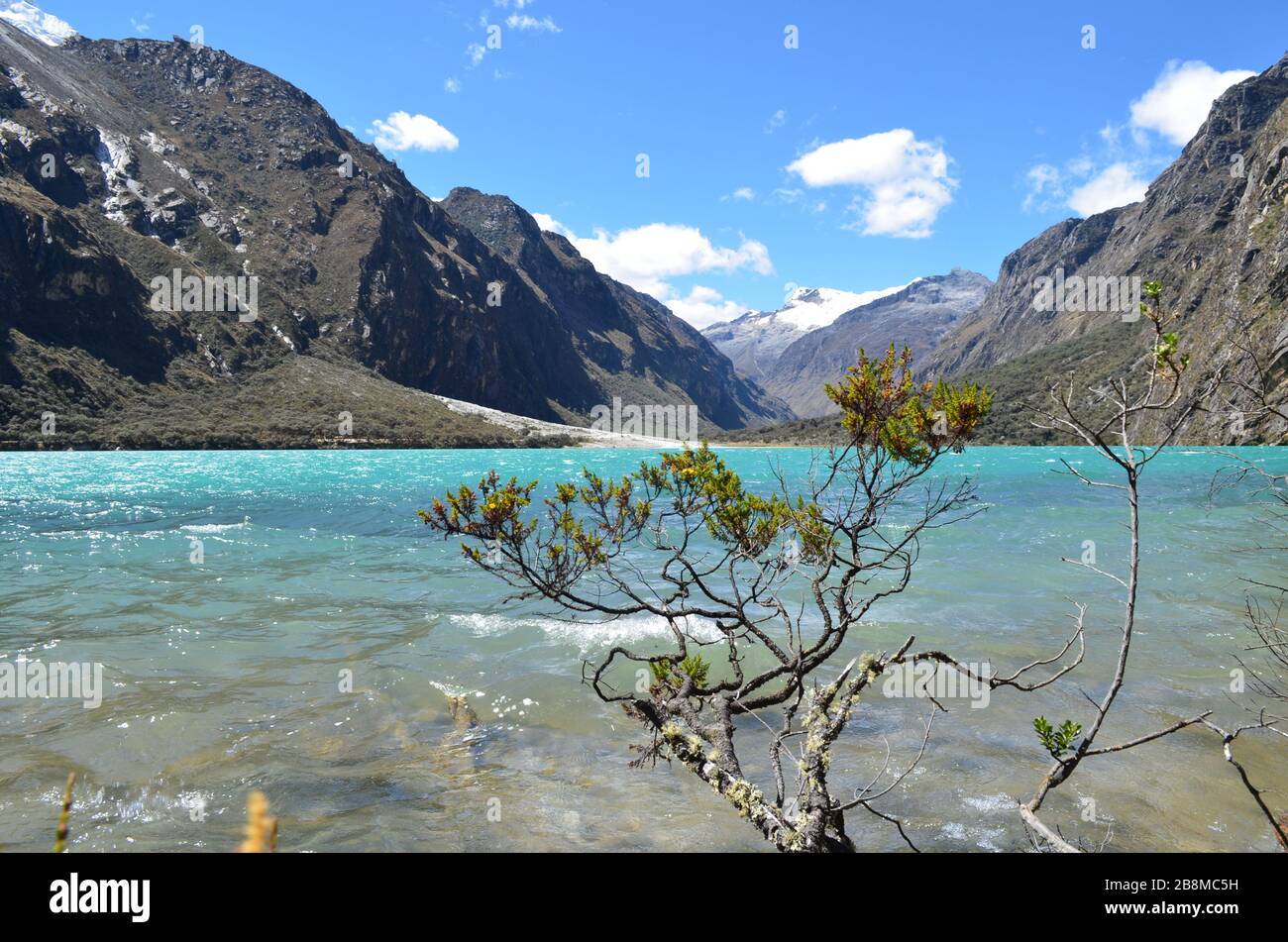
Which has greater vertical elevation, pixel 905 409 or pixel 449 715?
pixel 905 409

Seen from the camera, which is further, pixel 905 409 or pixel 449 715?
pixel 449 715

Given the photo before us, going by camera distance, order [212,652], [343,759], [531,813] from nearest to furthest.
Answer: [531,813] → [343,759] → [212,652]

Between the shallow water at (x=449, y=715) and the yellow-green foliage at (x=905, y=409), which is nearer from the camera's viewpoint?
the yellow-green foliage at (x=905, y=409)

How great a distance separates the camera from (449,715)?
41.5 feet

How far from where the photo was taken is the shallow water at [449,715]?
8.64 metres

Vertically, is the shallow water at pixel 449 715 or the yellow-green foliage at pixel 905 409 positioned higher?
the yellow-green foliage at pixel 905 409

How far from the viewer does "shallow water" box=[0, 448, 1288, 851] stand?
8641mm

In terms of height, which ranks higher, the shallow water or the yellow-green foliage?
the yellow-green foliage

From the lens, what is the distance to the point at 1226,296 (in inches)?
5384

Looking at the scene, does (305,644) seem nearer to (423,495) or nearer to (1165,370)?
(1165,370)

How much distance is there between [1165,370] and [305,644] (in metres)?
17.4
